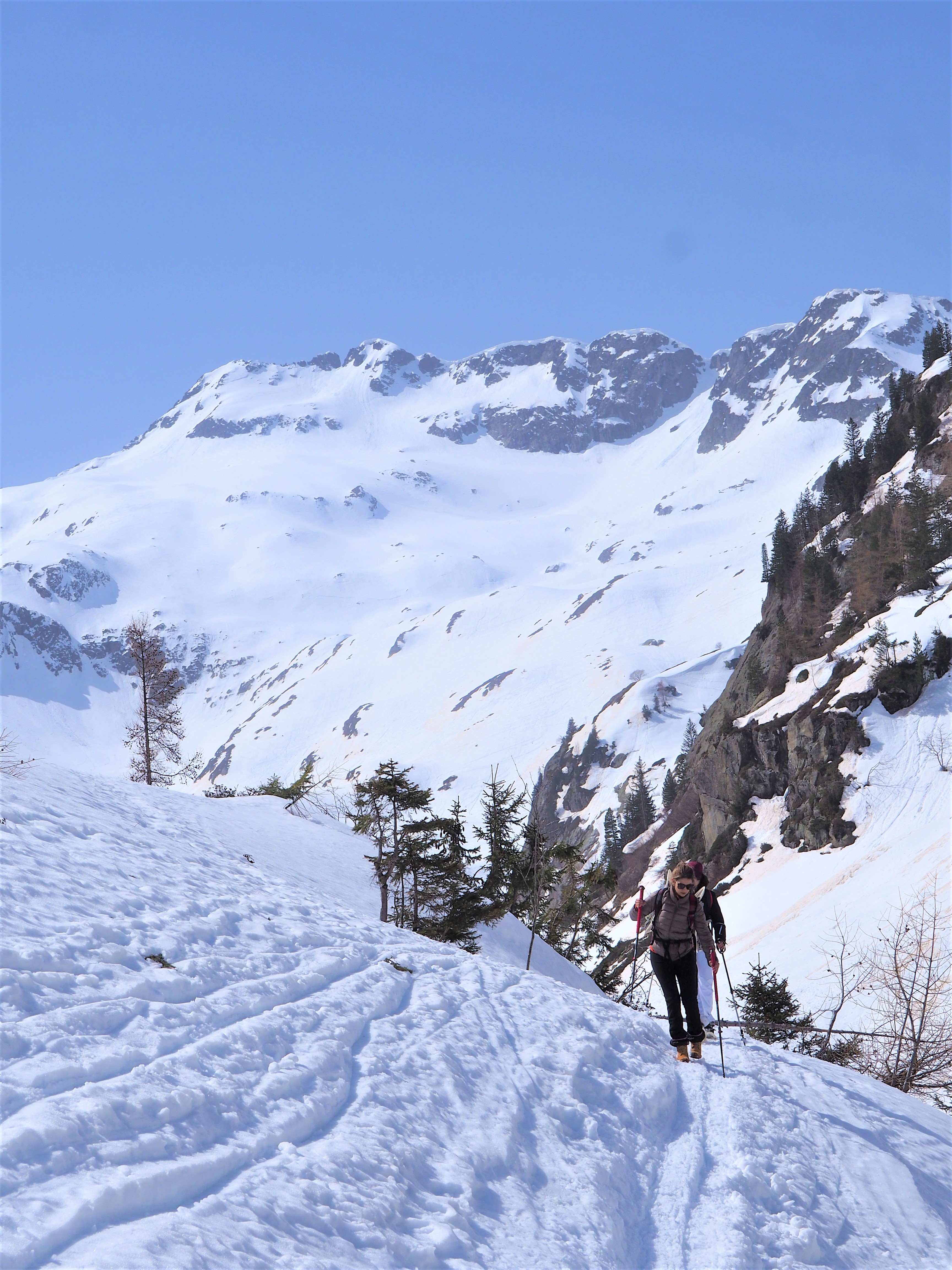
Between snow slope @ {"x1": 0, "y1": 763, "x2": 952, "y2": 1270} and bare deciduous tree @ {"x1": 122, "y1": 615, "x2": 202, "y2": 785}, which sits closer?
snow slope @ {"x1": 0, "y1": 763, "x2": 952, "y2": 1270}

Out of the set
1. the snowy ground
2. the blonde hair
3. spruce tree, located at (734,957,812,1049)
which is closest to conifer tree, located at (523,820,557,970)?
spruce tree, located at (734,957,812,1049)

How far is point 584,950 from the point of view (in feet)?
99.9

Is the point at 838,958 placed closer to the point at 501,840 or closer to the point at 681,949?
the point at 501,840

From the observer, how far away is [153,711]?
25484mm

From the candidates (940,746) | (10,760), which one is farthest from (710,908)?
(940,746)

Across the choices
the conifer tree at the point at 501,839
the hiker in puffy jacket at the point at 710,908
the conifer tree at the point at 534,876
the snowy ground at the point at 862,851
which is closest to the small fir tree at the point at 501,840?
the conifer tree at the point at 501,839

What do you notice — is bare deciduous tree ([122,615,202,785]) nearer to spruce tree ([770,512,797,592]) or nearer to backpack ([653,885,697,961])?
backpack ([653,885,697,961])

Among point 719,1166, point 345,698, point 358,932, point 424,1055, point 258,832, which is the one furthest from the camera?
point 345,698

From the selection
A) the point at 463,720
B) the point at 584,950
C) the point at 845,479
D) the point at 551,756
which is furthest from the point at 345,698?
the point at 584,950

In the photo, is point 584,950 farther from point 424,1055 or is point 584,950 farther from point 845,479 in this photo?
point 845,479

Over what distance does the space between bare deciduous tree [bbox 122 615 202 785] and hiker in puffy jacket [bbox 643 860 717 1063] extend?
18.9 m

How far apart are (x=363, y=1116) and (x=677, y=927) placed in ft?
12.2

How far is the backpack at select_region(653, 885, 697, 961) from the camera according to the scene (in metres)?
8.12

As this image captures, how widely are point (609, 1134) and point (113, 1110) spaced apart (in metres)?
3.60
